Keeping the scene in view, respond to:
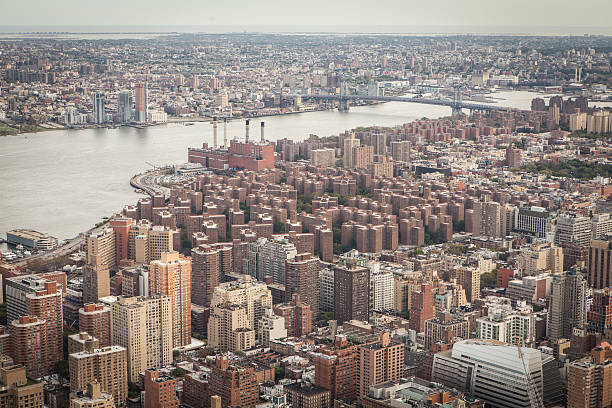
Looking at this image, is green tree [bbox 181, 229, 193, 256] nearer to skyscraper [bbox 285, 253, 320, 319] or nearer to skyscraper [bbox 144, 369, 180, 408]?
skyscraper [bbox 285, 253, 320, 319]

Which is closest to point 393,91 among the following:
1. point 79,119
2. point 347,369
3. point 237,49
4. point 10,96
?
point 237,49

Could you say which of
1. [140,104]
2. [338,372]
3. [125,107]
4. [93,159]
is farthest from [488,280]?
[140,104]

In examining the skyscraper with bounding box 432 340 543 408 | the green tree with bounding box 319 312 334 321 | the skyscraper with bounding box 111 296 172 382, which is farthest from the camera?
the green tree with bounding box 319 312 334 321

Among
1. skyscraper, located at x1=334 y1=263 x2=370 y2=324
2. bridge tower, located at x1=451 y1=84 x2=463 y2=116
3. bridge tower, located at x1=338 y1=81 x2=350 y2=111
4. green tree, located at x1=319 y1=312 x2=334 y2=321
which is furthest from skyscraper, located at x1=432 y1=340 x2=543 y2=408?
bridge tower, located at x1=338 y1=81 x2=350 y2=111

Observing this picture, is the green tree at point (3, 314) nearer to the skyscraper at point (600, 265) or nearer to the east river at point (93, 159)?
the east river at point (93, 159)

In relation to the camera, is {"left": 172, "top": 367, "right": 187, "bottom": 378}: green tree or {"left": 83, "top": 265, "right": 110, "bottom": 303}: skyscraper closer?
{"left": 172, "top": 367, "right": 187, "bottom": 378}: green tree

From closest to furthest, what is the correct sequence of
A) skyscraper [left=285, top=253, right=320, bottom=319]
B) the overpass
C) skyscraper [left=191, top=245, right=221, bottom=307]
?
skyscraper [left=285, top=253, right=320, bottom=319] → skyscraper [left=191, top=245, right=221, bottom=307] → the overpass

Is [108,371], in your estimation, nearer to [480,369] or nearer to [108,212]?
[480,369]

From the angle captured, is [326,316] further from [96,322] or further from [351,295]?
[96,322]
